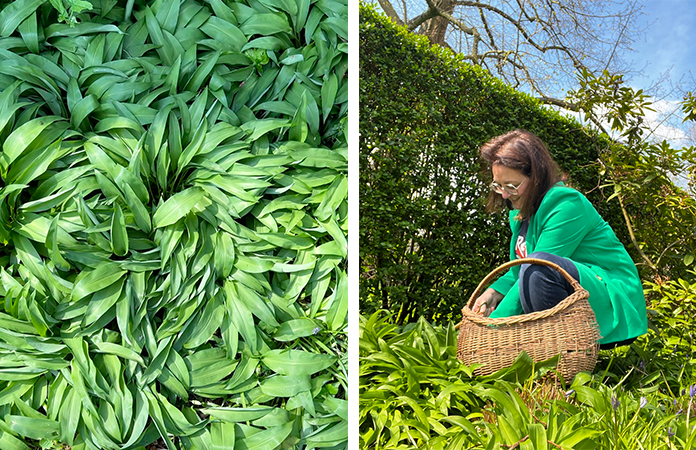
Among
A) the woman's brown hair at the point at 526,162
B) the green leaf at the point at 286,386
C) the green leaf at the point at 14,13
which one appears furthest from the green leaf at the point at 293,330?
the green leaf at the point at 14,13

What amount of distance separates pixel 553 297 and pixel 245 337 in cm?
106

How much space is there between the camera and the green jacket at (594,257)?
1.54 meters

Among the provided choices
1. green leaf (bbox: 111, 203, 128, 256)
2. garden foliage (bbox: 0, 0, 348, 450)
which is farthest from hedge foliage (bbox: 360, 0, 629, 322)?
green leaf (bbox: 111, 203, 128, 256)

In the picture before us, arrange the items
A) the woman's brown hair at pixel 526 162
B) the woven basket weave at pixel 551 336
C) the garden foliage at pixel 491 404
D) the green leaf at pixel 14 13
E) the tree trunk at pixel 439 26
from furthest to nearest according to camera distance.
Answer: the tree trunk at pixel 439 26 < the woman's brown hair at pixel 526 162 < the woven basket weave at pixel 551 336 < the green leaf at pixel 14 13 < the garden foliage at pixel 491 404

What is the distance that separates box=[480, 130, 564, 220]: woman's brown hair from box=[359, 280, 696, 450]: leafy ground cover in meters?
0.53

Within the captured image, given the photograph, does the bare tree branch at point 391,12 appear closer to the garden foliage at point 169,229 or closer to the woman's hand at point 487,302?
the garden foliage at point 169,229

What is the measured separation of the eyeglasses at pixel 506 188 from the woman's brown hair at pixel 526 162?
27mm

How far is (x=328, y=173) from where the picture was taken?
1464 mm

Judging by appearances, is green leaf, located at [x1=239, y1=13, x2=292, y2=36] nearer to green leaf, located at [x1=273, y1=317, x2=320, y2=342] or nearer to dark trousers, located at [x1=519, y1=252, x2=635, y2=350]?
green leaf, located at [x1=273, y1=317, x2=320, y2=342]

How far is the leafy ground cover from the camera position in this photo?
124 cm

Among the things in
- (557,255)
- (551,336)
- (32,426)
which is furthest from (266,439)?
(557,255)

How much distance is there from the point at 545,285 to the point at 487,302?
237mm

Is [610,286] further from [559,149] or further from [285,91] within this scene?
[285,91]

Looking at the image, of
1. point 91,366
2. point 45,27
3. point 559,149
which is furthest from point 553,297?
point 45,27
